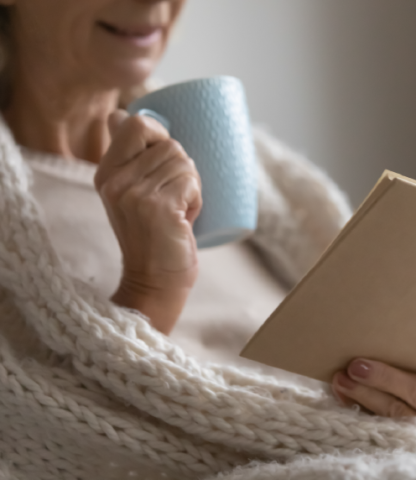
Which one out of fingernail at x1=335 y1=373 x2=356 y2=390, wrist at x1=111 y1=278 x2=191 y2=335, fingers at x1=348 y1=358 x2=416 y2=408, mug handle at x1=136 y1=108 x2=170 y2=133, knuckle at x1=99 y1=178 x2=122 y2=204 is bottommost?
wrist at x1=111 y1=278 x2=191 y2=335

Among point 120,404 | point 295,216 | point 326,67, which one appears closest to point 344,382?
point 120,404

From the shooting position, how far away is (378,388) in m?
0.45

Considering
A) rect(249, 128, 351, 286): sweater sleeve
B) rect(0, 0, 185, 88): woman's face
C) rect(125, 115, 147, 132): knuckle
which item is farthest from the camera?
rect(249, 128, 351, 286): sweater sleeve

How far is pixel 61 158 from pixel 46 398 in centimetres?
37

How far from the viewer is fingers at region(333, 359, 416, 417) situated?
16.9 inches

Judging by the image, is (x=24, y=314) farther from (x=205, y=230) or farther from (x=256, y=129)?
(x=256, y=129)

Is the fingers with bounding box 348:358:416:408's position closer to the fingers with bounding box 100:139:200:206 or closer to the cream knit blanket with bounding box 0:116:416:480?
the cream knit blanket with bounding box 0:116:416:480

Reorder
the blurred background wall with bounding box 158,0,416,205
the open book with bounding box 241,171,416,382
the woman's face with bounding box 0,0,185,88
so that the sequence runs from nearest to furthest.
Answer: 1. the open book with bounding box 241,171,416,382
2. the woman's face with bounding box 0,0,185,88
3. the blurred background wall with bounding box 158,0,416,205

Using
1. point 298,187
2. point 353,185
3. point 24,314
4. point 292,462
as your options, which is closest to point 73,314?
point 24,314

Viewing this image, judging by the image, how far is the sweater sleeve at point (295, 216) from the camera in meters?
0.79

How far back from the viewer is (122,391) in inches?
17.1

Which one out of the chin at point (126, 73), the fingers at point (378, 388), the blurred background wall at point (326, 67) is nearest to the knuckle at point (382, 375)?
the fingers at point (378, 388)

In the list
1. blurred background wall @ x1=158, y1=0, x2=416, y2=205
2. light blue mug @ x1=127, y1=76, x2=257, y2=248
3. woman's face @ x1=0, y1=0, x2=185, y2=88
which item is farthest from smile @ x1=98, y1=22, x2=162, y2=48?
blurred background wall @ x1=158, y1=0, x2=416, y2=205

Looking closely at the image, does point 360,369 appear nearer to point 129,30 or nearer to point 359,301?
point 359,301
